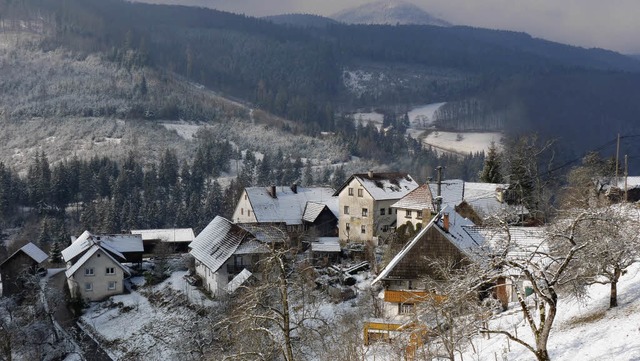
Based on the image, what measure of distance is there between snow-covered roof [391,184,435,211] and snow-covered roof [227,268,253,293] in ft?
48.9

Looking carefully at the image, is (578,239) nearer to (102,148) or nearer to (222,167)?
(222,167)

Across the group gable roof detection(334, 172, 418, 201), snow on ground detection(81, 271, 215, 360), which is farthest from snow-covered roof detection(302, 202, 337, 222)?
snow on ground detection(81, 271, 215, 360)

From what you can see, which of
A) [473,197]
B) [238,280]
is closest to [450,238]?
[238,280]

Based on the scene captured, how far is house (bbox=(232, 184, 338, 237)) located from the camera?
57.2 meters

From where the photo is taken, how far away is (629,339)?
1421cm

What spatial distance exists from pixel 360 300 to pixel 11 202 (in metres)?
68.9

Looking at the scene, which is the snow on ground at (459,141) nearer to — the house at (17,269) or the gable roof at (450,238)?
the house at (17,269)

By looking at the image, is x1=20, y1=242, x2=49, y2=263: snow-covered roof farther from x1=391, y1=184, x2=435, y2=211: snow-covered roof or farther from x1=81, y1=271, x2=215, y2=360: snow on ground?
x1=391, y1=184, x2=435, y2=211: snow-covered roof

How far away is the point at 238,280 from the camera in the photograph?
37.7 meters

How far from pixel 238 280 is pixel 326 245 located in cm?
1129

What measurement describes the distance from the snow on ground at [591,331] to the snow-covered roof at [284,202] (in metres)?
38.2

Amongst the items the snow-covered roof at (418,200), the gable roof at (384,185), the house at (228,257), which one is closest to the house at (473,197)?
the snow-covered roof at (418,200)

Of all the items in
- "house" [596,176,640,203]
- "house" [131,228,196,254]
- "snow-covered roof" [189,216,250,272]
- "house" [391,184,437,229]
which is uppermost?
"house" [596,176,640,203]

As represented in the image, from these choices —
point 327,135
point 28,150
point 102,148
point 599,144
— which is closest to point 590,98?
point 599,144
